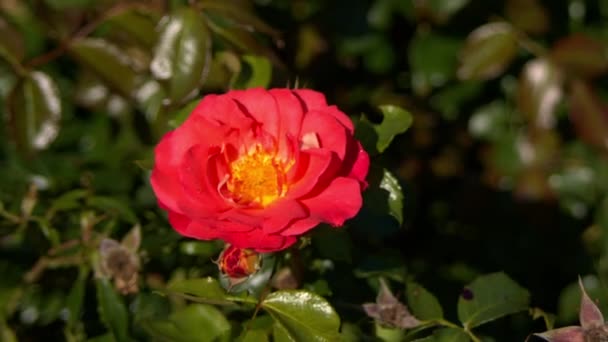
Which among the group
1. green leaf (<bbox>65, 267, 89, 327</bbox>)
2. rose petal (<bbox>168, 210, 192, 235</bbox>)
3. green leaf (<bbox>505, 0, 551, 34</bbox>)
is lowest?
green leaf (<bbox>65, 267, 89, 327</bbox>)

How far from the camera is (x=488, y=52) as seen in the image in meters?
1.78

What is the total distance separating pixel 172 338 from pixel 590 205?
3.93ft

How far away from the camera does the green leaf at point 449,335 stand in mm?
1139

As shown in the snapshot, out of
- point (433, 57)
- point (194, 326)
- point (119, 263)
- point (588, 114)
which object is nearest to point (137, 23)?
point (119, 263)

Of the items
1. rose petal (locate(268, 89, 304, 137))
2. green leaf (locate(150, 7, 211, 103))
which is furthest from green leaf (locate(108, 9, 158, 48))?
rose petal (locate(268, 89, 304, 137))

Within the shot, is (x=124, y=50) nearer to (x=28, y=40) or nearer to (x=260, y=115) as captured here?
(x=28, y=40)

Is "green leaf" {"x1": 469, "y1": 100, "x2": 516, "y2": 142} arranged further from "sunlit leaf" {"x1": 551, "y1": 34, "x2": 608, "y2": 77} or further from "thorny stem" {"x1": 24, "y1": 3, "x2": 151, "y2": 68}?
"thorny stem" {"x1": 24, "y1": 3, "x2": 151, "y2": 68}

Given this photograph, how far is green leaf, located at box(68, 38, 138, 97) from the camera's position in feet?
5.18

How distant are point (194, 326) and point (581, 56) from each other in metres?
0.94

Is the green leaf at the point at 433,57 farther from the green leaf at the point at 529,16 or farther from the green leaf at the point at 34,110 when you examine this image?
the green leaf at the point at 34,110

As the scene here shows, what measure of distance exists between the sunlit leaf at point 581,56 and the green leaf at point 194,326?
874mm

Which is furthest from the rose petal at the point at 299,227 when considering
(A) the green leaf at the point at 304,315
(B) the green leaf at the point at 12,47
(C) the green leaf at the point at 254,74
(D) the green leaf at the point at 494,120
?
(D) the green leaf at the point at 494,120

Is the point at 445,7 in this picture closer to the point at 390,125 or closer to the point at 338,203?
the point at 390,125

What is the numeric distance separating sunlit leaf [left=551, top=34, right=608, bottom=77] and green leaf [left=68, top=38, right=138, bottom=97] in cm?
76
